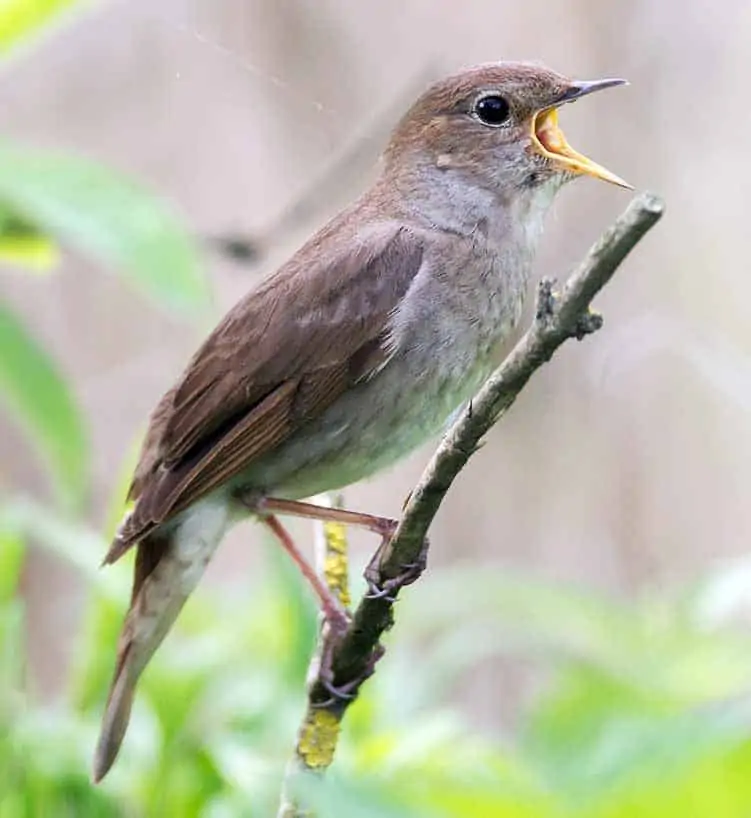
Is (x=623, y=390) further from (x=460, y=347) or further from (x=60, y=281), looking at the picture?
(x=460, y=347)

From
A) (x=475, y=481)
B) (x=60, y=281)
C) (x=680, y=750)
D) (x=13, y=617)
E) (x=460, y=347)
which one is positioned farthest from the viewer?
(x=60, y=281)

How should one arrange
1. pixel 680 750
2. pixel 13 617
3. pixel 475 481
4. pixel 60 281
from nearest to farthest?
1. pixel 680 750
2. pixel 13 617
3. pixel 475 481
4. pixel 60 281

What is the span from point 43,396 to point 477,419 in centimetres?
102

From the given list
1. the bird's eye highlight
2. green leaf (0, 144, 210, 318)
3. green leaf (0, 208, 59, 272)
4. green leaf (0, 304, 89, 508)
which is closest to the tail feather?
green leaf (0, 304, 89, 508)

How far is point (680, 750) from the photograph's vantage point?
3.73 ft

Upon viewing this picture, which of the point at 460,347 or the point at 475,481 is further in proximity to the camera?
the point at 475,481

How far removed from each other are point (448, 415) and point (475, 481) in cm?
392

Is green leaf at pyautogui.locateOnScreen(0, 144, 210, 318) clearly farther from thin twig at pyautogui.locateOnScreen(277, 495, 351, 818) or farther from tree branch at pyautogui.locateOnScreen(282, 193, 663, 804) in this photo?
tree branch at pyautogui.locateOnScreen(282, 193, 663, 804)

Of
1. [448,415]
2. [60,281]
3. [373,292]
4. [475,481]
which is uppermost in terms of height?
[60,281]

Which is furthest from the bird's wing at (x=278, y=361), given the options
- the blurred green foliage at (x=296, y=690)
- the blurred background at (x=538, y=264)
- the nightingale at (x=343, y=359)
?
the blurred background at (x=538, y=264)

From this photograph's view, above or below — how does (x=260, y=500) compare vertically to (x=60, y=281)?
below

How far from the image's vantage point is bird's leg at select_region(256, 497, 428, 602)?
6.28ft

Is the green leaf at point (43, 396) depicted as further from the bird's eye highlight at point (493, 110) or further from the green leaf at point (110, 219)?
the bird's eye highlight at point (493, 110)

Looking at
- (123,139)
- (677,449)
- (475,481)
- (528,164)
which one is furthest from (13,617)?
(123,139)
